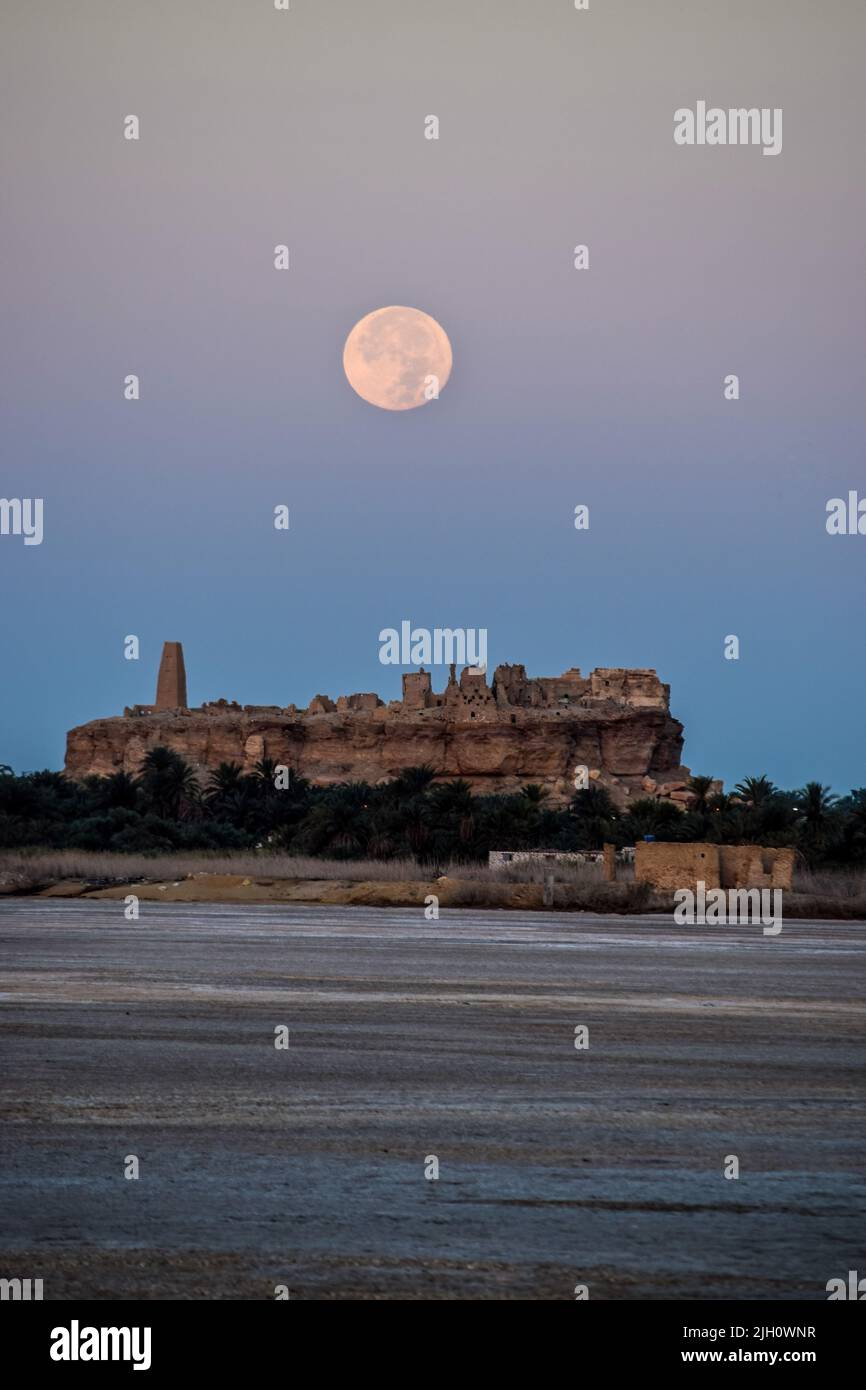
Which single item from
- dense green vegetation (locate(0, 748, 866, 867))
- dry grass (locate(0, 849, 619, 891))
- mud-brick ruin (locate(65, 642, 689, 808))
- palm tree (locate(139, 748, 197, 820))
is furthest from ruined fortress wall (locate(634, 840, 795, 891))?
mud-brick ruin (locate(65, 642, 689, 808))

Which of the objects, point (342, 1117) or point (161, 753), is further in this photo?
point (161, 753)

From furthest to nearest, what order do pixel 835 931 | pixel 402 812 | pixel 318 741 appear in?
pixel 318 741 → pixel 402 812 → pixel 835 931

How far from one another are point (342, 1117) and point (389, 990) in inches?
366

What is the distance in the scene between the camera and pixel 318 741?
13225 cm

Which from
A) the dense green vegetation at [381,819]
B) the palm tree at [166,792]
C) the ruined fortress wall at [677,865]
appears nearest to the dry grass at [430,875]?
the ruined fortress wall at [677,865]

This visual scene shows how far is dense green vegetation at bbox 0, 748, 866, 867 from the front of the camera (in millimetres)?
62688

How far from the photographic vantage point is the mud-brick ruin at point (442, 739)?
126 meters

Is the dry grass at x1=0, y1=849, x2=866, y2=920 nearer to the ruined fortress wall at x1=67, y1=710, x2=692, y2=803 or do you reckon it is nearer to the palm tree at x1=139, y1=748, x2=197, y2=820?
the palm tree at x1=139, y1=748, x2=197, y2=820

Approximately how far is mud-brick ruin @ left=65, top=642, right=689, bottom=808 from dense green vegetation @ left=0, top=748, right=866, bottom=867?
3540cm

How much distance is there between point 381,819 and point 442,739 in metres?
60.4

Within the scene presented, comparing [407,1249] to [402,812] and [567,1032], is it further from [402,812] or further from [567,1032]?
[402,812]

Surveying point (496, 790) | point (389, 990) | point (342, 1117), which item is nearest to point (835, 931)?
point (389, 990)

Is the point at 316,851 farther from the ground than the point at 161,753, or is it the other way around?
the point at 161,753

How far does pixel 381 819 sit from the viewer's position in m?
67.9
